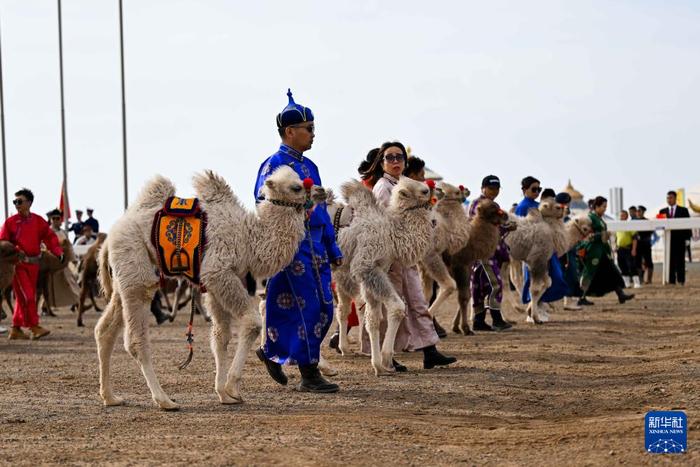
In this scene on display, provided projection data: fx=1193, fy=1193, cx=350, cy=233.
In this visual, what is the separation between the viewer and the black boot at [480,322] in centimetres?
1691

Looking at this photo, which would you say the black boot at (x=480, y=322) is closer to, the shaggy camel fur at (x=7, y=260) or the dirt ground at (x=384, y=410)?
Answer: the dirt ground at (x=384, y=410)

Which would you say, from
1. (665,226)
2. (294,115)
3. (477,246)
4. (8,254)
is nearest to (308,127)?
(294,115)

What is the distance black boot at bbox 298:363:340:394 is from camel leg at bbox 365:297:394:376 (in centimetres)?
129

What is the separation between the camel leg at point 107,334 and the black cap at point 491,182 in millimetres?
8464

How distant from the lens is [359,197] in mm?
11961

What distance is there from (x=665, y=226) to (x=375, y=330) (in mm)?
18991

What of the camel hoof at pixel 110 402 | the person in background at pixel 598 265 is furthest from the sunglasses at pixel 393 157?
the person in background at pixel 598 265

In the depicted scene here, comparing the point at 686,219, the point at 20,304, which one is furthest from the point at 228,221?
the point at 686,219

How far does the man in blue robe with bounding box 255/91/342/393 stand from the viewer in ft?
32.2

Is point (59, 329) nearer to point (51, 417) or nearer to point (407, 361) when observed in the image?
point (407, 361)

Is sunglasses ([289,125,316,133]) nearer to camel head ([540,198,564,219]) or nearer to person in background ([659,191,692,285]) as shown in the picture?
camel head ([540,198,564,219])

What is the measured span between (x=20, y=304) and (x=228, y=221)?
9590 millimetres

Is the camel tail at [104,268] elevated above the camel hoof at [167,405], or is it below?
above

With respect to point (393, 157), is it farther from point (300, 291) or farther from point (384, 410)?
point (384, 410)
